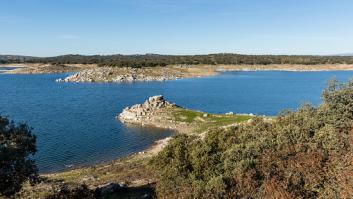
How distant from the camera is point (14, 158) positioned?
Answer: 21.5 m

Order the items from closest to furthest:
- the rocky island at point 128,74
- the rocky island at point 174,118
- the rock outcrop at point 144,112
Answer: the rocky island at point 174,118
the rock outcrop at point 144,112
the rocky island at point 128,74

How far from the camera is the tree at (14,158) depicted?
21.3 meters

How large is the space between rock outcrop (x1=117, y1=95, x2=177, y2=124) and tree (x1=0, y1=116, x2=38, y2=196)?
4270 centimetres

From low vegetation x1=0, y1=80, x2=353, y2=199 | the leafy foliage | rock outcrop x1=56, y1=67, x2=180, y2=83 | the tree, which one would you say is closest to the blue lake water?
low vegetation x1=0, y1=80, x2=353, y2=199

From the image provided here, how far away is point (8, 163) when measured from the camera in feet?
70.3

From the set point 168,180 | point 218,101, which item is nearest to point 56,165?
point 168,180

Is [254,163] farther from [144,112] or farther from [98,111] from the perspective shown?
[98,111]

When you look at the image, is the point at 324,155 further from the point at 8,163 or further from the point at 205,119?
the point at 205,119

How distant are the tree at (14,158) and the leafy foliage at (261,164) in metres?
7.32

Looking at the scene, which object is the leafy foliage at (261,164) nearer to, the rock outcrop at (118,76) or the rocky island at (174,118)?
the rocky island at (174,118)

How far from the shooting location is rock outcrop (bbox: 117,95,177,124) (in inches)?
2630

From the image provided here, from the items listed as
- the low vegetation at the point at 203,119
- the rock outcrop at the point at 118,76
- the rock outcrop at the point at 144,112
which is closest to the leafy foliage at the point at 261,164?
the low vegetation at the point at 203,119

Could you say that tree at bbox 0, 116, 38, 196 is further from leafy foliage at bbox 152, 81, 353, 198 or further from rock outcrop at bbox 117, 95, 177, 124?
rock outcrop at bbox 117, 95, 177, 124

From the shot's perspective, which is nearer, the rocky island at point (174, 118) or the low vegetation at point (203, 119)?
the low vegetation at point (203, 119)
